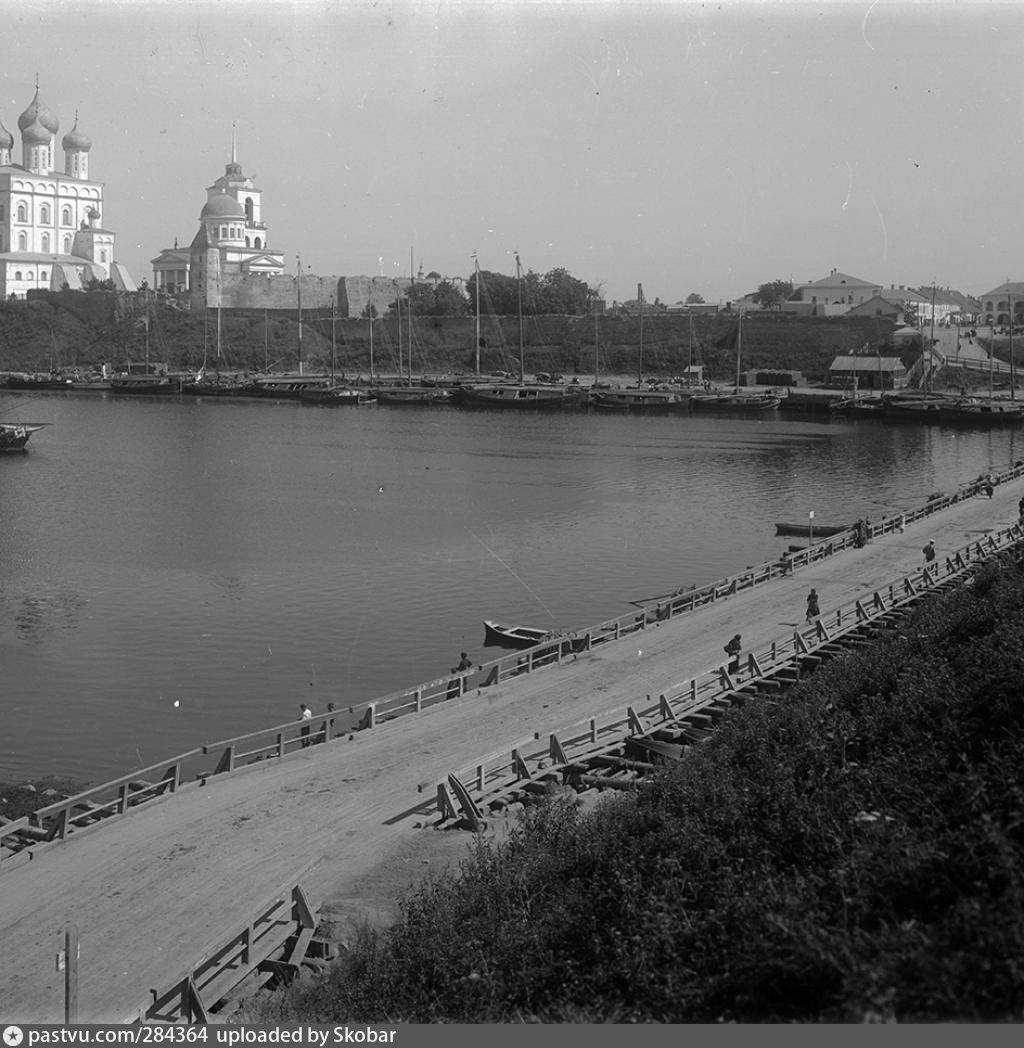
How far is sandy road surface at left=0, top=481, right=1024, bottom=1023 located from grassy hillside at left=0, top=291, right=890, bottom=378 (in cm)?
5896

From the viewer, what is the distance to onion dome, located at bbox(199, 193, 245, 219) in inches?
3393

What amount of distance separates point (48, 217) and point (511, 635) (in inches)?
3087

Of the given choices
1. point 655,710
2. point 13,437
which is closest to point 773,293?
point 13,437

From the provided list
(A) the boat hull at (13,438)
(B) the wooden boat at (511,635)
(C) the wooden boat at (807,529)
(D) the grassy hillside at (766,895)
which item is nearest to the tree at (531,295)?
(A) the boat hull at (13,438)

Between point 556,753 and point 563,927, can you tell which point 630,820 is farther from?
point 556,753

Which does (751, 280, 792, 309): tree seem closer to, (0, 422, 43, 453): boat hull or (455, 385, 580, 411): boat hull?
(455, 385, 580, 411): boat hull

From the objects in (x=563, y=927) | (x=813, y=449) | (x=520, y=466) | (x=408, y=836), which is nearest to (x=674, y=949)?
(x=563, y=927)

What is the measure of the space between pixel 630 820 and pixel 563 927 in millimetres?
1277

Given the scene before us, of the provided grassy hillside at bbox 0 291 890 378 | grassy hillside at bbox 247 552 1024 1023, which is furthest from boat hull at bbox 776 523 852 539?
grassy hillside at bbox 0 291 890 378

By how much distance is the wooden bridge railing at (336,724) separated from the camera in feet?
28.7

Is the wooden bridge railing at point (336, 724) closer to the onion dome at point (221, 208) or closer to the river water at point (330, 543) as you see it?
the river water at point (330, 543)

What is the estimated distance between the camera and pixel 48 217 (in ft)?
284

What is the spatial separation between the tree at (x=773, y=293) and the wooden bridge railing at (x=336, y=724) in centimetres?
6611

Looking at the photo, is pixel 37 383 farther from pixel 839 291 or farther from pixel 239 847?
pixel 239 847
